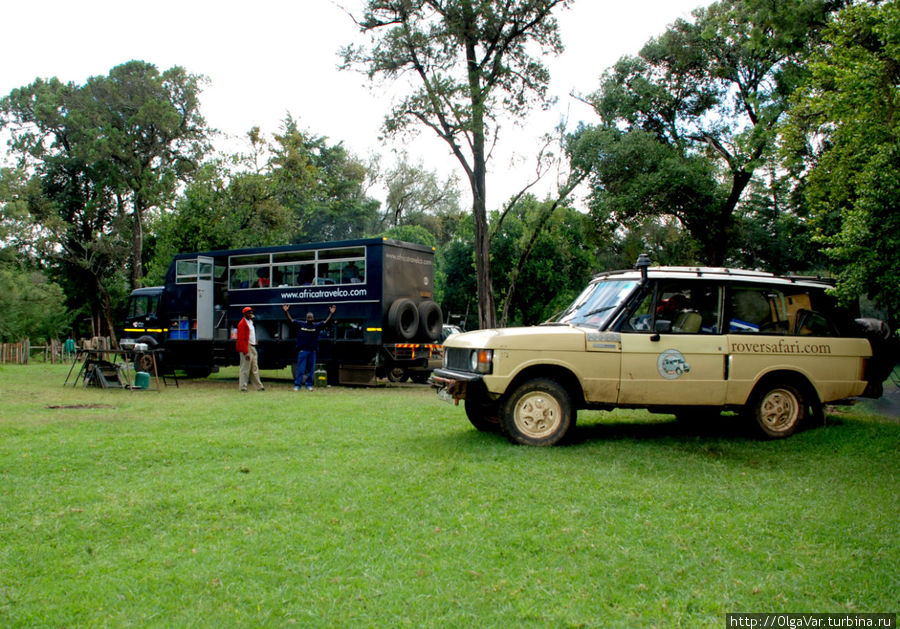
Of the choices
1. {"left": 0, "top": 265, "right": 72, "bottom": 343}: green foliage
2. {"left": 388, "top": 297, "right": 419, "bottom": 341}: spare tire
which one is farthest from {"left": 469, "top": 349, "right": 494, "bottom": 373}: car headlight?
{"left": 0, "top": 265, "right": 72, "bottom": 343}: green foliage

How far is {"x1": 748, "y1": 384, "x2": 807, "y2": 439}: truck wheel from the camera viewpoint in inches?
356

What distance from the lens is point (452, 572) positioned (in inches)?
177

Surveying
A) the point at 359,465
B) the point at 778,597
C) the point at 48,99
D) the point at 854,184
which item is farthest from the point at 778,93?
the point at 48,99

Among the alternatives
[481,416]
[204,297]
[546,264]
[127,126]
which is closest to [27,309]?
[127,126]

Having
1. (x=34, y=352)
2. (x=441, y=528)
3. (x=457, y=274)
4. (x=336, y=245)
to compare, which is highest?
(x=457, y=274)

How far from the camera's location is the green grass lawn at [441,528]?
4051mm

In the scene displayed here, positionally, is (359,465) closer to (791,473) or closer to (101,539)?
(101,539)

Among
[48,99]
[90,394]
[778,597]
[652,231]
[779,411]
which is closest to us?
[778,597]

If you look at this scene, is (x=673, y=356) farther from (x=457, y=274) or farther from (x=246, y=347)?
(x=457, y=274)

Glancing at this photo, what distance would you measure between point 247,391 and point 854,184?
501 inches

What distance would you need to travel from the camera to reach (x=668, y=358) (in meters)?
8.66

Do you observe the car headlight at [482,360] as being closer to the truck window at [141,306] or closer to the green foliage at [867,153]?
the green foliage at [867,153]

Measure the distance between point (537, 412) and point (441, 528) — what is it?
338 cm

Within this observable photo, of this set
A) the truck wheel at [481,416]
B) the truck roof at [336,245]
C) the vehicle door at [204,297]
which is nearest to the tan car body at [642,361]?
the truck wheel at [481,416]
